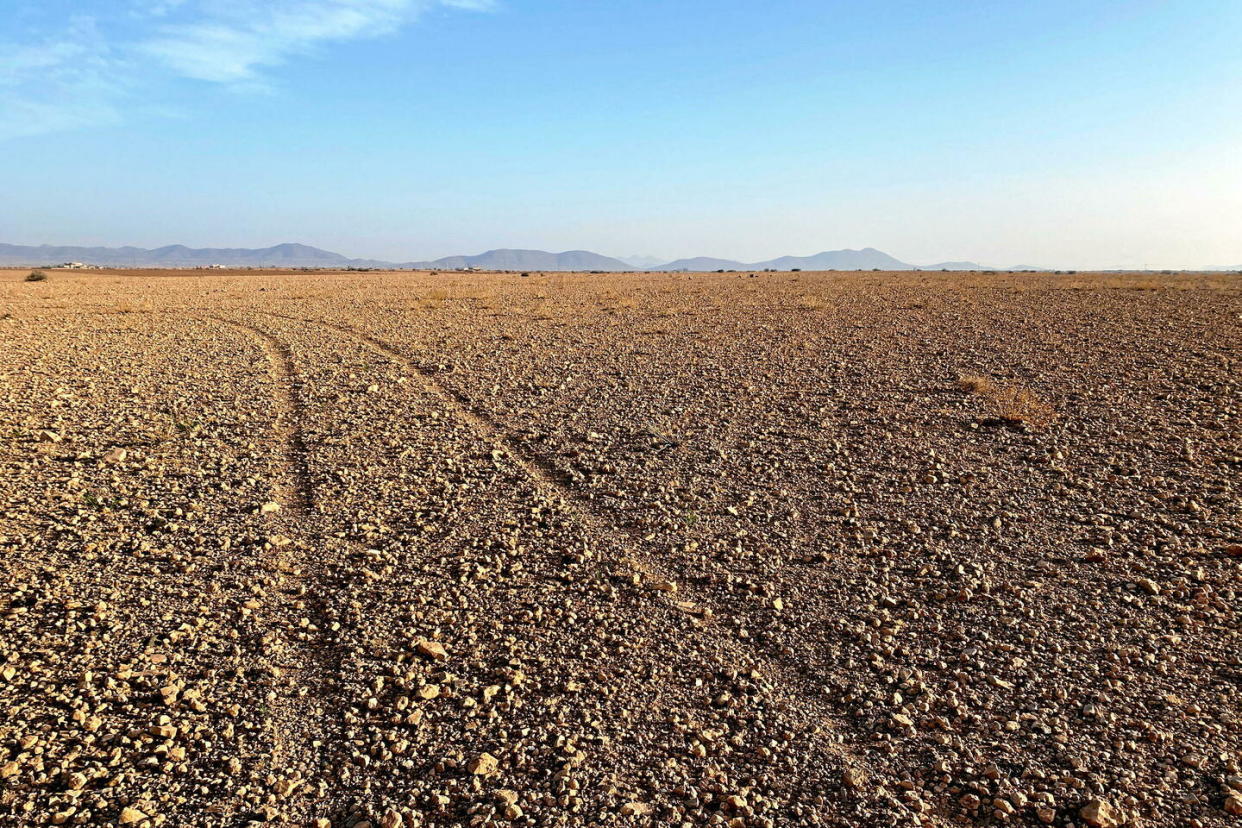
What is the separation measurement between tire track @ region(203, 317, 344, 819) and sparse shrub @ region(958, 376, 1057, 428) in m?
8.11

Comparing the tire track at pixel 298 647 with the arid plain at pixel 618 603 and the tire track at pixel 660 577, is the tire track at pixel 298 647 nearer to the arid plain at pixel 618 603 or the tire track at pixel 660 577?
the arid plain at pixel 618 603

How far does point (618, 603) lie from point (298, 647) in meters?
2.04

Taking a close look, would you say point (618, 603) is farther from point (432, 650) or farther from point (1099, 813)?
point (1099, 813)

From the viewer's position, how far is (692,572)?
17.3ft

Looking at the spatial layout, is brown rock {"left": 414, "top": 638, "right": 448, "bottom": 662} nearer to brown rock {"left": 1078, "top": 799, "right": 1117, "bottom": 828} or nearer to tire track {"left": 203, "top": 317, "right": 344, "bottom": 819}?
tire track {"left": 203, "top": 317, "right": 344, "bottom": 819}

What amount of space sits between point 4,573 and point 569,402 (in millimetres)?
6370

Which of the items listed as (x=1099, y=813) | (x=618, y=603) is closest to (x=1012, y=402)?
(x=618, y=603)

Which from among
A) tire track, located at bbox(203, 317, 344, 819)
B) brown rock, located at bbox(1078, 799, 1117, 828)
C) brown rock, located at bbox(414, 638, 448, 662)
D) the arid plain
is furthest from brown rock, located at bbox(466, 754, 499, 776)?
brown rock, located at bbox(1078, 799, 1117, 828)

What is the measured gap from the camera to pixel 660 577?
17.0ft

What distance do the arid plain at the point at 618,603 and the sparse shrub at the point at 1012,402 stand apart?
0.22 ft

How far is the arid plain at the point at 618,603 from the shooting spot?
328cm

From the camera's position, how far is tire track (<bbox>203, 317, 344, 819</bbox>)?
330cm

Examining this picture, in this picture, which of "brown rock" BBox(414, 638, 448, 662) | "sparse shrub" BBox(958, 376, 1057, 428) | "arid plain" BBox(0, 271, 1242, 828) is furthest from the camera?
"sparse shrub" BBox(958, 376, 1057, 428)

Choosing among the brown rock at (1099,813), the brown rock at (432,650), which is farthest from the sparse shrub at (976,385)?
the brown rock at (432,650)
